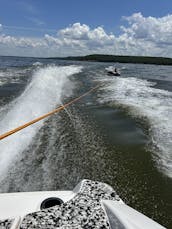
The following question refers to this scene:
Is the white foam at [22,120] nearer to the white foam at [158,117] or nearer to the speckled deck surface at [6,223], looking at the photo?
the speckled deck surface at [6,223]

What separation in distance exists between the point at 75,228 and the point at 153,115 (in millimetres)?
7124

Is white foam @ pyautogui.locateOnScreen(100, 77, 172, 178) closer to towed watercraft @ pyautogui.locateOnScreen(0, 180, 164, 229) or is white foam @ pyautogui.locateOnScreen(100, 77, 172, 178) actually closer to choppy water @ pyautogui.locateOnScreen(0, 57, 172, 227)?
choppy water @ pyautogui.locateOnScreen(0, 57, 172, 227)

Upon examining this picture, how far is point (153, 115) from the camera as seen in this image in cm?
827

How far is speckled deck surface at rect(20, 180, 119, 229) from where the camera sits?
1.70 m

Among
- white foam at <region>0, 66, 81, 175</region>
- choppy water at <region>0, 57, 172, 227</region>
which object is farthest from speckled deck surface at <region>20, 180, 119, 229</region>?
white foam at <region>0, 66, 81, 175</region>

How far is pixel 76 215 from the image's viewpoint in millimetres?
1813

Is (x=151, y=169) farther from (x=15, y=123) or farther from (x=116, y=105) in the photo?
(x=116, y=105)

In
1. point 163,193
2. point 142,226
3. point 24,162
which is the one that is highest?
point 142,226

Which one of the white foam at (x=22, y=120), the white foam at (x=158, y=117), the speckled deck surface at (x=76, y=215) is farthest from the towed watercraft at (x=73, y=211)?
the white foam at (x=158, y=117)

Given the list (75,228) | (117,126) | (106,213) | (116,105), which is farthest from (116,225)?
(116,105)

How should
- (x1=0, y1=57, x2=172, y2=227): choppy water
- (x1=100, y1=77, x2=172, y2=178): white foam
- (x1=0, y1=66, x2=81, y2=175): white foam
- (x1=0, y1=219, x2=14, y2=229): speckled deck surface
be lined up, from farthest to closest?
(x1=100, y1=77, x2=172, y2=178): white foam → (x1=0, y1=66, x2=81, y2=175): white foam → (x1=0, y1=57, x2=172, y2=227): choppy water → (x1=0, y1=219, x2=14, y2=229): speckled deck surface

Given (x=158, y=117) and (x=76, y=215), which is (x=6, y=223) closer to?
(x=76, y=215)

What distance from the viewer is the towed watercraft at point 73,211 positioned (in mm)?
1712

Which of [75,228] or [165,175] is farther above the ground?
[75,228]
